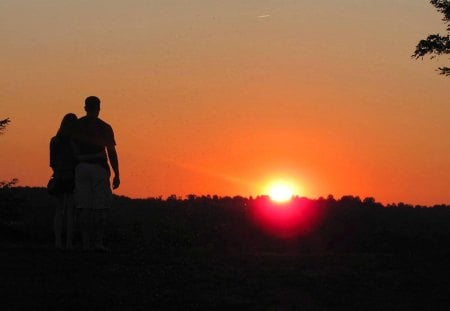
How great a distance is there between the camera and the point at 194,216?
109 ft

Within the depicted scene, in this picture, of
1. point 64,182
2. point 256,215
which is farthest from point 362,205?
point 64,182

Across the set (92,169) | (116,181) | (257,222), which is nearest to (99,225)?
(116,181)

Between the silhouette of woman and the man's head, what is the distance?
3.26ft

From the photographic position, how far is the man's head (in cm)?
1420

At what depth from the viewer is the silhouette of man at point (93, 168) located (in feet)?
45.9

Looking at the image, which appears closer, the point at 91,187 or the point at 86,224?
the point at 91,187

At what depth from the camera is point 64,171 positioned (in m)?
15.5

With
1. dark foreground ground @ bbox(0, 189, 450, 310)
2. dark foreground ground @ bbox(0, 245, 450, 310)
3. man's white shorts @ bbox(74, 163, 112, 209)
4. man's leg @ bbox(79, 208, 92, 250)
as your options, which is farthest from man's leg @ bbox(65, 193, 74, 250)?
man's white shorts @ bbox(74, 163, 112, 209)

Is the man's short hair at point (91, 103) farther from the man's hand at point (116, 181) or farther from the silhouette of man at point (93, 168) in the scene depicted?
the man's hand at point (116, 181)

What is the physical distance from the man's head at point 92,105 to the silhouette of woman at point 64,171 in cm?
99

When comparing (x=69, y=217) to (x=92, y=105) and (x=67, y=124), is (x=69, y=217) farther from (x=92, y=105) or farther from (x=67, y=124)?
(x=92, y=105)

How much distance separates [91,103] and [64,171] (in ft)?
6.16

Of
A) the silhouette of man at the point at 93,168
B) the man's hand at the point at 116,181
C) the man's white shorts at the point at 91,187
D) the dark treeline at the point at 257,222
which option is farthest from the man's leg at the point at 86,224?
the dark treeline at the point at 257,222

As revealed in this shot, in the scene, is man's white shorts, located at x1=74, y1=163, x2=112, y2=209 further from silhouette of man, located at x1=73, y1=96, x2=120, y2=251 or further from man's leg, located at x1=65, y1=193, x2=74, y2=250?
man's leg, located at x1=65, y1=193, x2=74, y2=250
